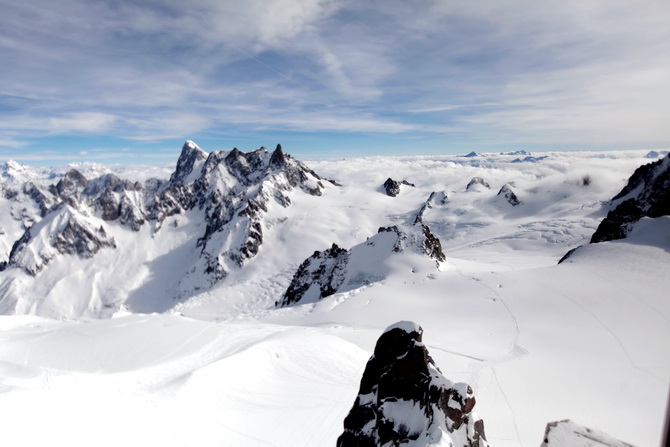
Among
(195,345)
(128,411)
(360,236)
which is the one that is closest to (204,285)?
(360,236)

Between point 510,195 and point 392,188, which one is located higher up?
point 392,188

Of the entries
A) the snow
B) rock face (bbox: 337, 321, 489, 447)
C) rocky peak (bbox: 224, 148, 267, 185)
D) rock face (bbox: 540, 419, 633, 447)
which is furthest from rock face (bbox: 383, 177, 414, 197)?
rock face (bbox: 540, 419, 633, 447)

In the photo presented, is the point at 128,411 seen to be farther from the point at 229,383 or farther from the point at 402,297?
the point at 402,297

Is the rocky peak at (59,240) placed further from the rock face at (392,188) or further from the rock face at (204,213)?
the rock face at (392,188)

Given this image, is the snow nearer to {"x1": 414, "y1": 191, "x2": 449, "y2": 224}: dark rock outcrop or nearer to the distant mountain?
the distant mountain

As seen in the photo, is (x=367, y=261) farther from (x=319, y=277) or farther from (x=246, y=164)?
(x=246, y=164)

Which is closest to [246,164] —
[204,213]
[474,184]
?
[204,213]
